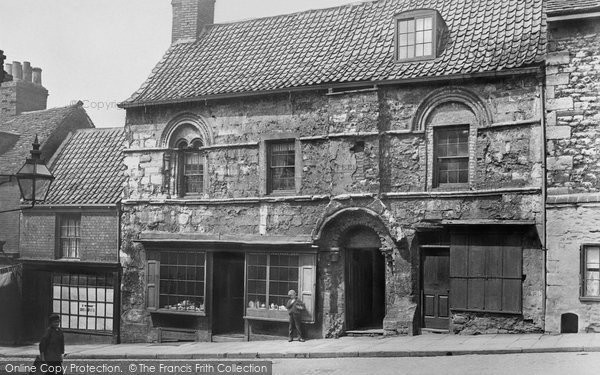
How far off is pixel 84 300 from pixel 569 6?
56.9ft

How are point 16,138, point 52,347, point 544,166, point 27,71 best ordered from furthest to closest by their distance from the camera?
point 27,71
point 16,138
point 544,166
point 52,347

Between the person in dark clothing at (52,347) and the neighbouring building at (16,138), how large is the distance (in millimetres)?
12237

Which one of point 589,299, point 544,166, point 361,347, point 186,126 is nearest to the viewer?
point 589,299

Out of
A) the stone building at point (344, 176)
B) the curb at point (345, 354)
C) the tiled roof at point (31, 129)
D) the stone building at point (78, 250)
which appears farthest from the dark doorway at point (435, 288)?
the tiled roof at point (31, 129)

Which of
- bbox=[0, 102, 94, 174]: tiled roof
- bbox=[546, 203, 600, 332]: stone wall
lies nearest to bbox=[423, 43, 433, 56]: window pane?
bbox=[546, 203, 600, 332]: stone wall

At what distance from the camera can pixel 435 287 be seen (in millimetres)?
19922

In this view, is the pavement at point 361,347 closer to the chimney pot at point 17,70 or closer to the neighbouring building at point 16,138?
the neighbouring building at point 16,138

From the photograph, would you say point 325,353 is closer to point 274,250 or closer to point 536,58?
point 274,250

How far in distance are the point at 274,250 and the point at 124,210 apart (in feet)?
18.4

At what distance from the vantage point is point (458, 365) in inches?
583

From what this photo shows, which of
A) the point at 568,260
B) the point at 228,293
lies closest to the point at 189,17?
the point at 228,293

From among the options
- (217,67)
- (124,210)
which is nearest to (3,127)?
(124,210)

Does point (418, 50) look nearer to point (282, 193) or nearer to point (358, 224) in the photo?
point (358, 224)

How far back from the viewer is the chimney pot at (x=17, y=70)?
97.2 feet
